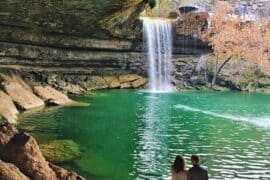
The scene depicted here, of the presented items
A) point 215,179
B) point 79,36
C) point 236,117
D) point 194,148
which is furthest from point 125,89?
point 215,179

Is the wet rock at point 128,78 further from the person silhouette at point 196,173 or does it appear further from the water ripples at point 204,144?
the person silhouette at point 196,173

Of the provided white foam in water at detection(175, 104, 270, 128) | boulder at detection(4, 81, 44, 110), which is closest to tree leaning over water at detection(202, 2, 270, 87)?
white foam in water at detection(175, 104, 270, 128)

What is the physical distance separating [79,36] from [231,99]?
15730 mm

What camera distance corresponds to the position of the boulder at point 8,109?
30.0 metres

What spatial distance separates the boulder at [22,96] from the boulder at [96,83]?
13.8m

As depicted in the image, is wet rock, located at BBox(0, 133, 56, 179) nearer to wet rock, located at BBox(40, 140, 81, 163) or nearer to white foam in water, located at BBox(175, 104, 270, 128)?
wet rock, located at BBox(40, 140, 81, 163)

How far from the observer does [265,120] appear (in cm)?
3481

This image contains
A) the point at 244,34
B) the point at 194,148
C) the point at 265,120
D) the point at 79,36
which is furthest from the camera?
the point at 244,34

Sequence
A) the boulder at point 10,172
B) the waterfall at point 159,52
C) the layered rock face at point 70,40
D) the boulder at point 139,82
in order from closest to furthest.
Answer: the boulder at point 10,172
the layered rock face at point 70,40
the boulder at point 139,82
the waterfall at point 159,52

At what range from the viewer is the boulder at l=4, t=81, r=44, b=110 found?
36.1 m

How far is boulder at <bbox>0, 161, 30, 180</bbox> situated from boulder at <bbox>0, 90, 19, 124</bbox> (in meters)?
16.1

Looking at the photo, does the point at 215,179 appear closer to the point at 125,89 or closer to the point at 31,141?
the point at 31,141

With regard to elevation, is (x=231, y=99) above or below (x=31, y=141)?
below

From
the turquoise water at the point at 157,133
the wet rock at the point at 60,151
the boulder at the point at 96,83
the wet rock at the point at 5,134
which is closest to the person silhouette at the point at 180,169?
the wet rock at the point at 5,134
